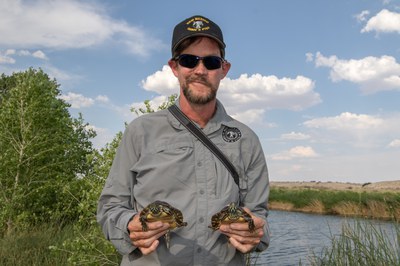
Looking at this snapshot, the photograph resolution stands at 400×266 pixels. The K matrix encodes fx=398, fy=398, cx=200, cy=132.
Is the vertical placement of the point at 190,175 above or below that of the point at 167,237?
above

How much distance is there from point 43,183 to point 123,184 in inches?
585

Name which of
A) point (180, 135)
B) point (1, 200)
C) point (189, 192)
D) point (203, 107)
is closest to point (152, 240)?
point (189, 192)

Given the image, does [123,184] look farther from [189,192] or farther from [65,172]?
[65,172]

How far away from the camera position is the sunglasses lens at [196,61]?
3.37 metres

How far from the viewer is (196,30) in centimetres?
337

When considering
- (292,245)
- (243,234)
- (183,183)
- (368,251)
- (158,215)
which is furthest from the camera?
(292,245)

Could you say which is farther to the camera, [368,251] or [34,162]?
[34,162]

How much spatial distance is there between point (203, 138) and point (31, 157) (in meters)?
14.4

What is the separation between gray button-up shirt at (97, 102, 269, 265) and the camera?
295 centimetres

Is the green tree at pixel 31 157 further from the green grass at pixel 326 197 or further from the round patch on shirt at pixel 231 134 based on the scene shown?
the green grass at pixel 326 197

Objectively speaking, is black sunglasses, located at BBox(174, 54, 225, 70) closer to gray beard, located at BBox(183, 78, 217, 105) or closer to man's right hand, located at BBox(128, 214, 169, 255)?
gray beard, located at BBox(183, 78, 217, 105)

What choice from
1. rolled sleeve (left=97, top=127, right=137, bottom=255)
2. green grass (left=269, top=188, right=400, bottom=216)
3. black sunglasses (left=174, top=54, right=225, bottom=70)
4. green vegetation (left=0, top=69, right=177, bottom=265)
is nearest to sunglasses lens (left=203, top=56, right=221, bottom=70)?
black sunglasses (left=174, top=54, right=225, bottom=70)

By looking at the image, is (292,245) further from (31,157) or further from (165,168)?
(165,168)

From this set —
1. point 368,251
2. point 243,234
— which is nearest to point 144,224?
point 243,234
